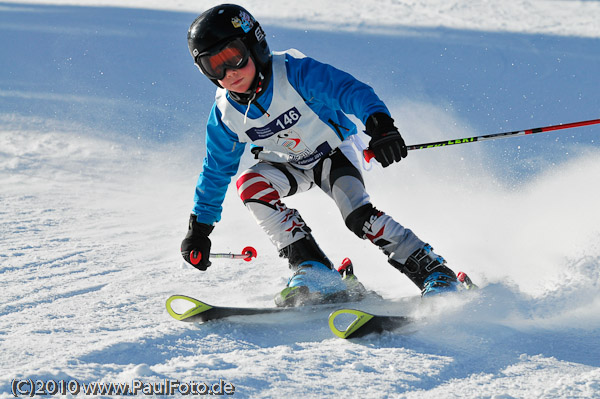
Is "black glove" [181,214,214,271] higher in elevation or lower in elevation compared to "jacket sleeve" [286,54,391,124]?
lower

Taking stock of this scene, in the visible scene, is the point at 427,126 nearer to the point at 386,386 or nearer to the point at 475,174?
the point at 475,174

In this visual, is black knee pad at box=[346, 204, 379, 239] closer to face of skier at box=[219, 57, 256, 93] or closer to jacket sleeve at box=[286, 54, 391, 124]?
jacket sleeve at box=[286, 54, 391, 124]

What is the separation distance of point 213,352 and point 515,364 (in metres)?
1.11

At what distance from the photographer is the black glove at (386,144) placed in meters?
2.68

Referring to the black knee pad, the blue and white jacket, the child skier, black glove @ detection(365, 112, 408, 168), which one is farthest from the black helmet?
the black knee pad

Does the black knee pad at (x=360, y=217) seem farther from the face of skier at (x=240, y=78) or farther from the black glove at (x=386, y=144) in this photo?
the face of skier at (x=240, y=78)

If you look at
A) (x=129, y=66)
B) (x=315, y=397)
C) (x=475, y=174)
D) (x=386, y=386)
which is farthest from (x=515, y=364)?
(x=129, y=66)

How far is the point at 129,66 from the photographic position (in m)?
11.1

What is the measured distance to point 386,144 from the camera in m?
2.68

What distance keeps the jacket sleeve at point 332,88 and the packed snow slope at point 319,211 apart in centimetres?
97

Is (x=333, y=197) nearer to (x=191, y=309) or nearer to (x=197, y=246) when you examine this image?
(x=197, y=246)

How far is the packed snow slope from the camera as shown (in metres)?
2.19

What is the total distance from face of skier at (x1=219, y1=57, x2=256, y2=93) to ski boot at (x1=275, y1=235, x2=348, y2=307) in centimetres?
85

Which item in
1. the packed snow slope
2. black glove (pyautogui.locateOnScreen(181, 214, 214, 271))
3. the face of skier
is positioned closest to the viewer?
the packed snow slope
